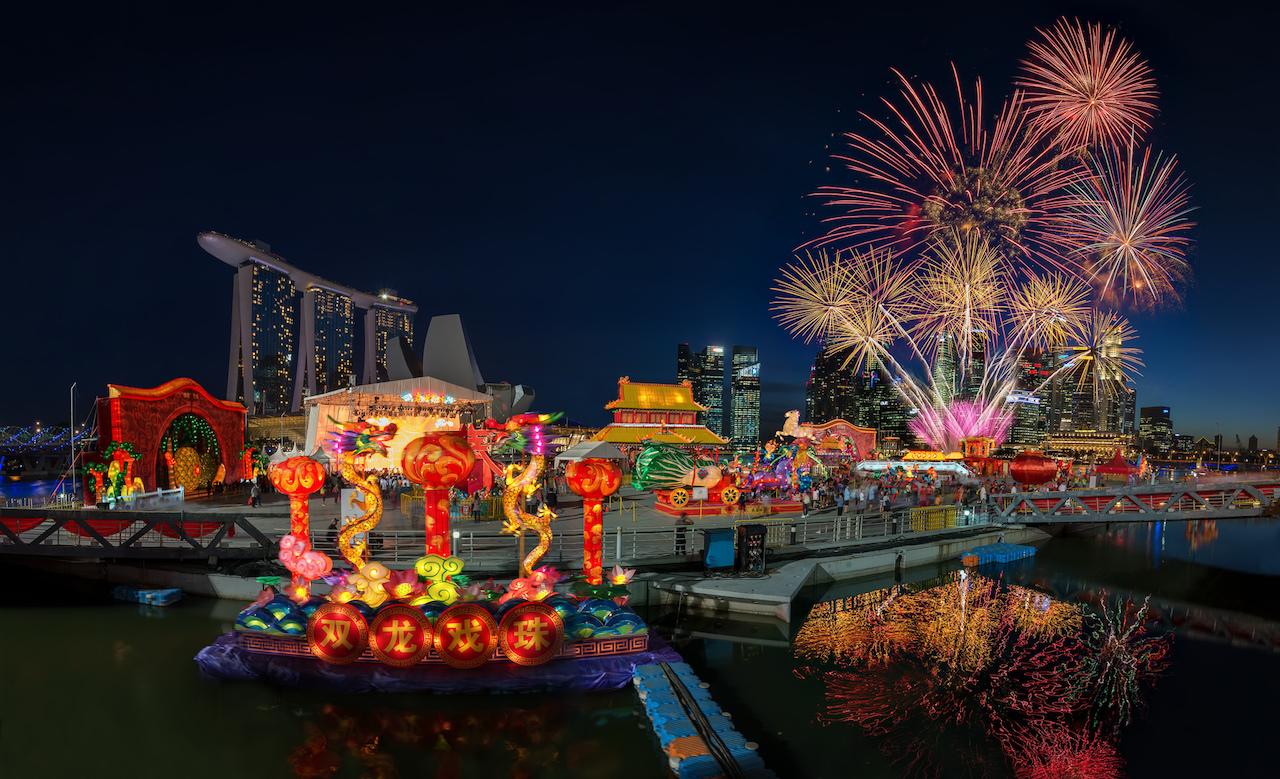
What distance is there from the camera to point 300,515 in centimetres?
1256

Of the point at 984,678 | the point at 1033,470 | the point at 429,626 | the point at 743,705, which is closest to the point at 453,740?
the point at 429,626

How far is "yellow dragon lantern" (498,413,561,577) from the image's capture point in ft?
39.7

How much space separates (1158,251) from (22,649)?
31489mm

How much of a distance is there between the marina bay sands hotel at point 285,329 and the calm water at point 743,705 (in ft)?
147

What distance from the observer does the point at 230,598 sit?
15.9m

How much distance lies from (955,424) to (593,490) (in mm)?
29620

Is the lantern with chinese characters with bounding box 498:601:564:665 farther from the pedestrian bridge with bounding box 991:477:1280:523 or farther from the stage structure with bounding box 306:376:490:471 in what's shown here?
the stage structure with bounding box 306:376:490:471

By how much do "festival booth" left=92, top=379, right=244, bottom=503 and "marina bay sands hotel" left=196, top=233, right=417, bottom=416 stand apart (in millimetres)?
26851

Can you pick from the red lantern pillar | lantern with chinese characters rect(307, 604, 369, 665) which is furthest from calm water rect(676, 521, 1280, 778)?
the red lantern pillar

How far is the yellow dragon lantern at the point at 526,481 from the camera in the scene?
12.1 meters

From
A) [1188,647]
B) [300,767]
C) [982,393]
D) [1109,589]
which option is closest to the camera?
[300,767]

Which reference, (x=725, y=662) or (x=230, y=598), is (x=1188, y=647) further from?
(x=230, y=598)

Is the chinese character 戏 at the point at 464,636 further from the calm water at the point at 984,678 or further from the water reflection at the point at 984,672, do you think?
the water reflection at the point at 984,672

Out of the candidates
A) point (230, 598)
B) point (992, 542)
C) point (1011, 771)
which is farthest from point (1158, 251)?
point (230, 598)
